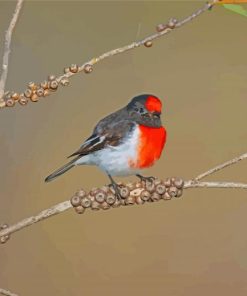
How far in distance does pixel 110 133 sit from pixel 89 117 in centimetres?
38

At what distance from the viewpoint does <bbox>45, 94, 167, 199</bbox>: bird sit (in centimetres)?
67

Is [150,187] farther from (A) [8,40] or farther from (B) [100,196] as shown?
(A) [8,40]

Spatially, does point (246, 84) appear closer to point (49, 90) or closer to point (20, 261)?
point (20, 261)

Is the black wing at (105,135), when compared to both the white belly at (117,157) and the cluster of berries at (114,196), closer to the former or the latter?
the white belly at (117,157)

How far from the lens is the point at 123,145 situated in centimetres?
69

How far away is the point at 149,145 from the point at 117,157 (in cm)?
4

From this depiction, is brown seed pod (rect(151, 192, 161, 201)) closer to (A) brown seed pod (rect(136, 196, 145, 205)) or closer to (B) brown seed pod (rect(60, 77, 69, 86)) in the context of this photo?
(A) brown seed pod (rect(136, 196, 145, 205))

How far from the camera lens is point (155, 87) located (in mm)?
1149

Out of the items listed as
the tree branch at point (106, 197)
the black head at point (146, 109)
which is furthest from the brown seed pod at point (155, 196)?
the black head at point (146, 109)

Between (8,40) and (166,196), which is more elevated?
(8,40)

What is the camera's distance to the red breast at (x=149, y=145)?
0.68 metres

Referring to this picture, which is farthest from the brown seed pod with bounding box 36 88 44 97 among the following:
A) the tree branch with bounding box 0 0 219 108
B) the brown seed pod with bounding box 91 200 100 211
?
the brown seed pod with bounding box 91 200 100 211

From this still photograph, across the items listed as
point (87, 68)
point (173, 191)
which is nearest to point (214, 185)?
point (173, 191)

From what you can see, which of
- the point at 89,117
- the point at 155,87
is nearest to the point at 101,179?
the point at 89,117
